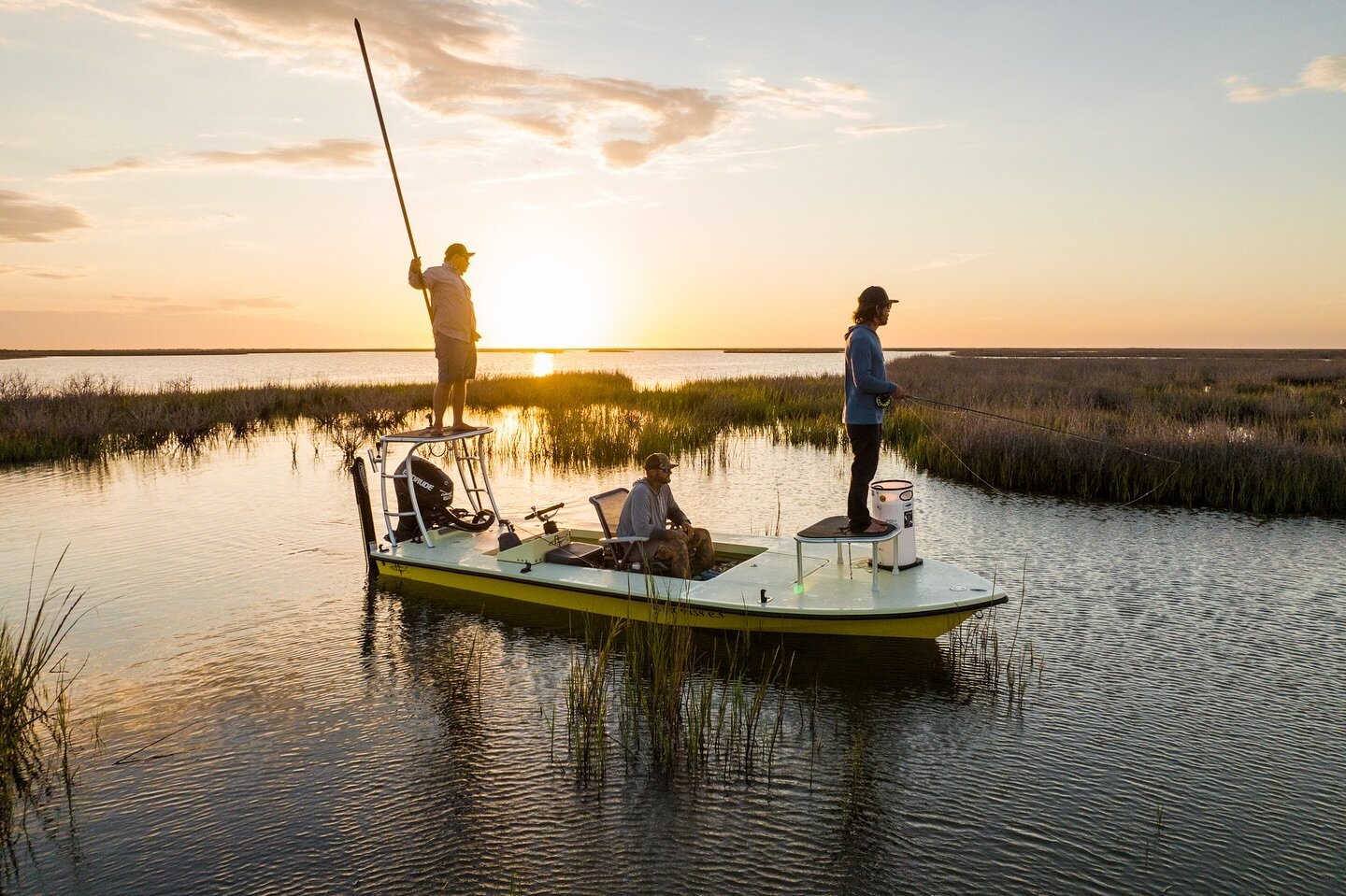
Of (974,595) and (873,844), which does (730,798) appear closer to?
(873,844)

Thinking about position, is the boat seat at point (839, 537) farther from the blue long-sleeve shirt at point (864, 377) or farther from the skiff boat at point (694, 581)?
the blue long-sleeve shirt at point (864, 377)

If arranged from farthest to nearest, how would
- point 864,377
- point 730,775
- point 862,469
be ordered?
point 862,469
point 864,377
point 730,775

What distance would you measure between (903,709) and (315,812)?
4.30 m

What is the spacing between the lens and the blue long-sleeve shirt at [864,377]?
24.3 feet

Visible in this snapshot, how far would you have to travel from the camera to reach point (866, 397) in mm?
7637

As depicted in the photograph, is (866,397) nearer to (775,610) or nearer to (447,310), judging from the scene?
(775,610)

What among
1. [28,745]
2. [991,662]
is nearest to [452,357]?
[28,745]

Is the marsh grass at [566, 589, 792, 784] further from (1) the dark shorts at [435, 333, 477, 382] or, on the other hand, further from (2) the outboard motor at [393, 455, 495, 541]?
(1) the dark shorts at [435, 333, 477, 382]

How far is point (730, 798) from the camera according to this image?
17.1 ft

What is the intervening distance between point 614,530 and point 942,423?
14.4m

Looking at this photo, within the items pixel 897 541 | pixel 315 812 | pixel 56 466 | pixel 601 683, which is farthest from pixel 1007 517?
pixel 56 466

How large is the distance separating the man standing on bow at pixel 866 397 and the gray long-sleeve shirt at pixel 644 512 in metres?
1.87

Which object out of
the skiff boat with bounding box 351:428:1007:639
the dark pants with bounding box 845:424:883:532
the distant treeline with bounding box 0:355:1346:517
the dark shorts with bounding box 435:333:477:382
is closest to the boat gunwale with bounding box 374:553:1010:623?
the skiff boat with bounding box 351:428:1007:639

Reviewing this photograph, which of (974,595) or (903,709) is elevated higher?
(974,595)
